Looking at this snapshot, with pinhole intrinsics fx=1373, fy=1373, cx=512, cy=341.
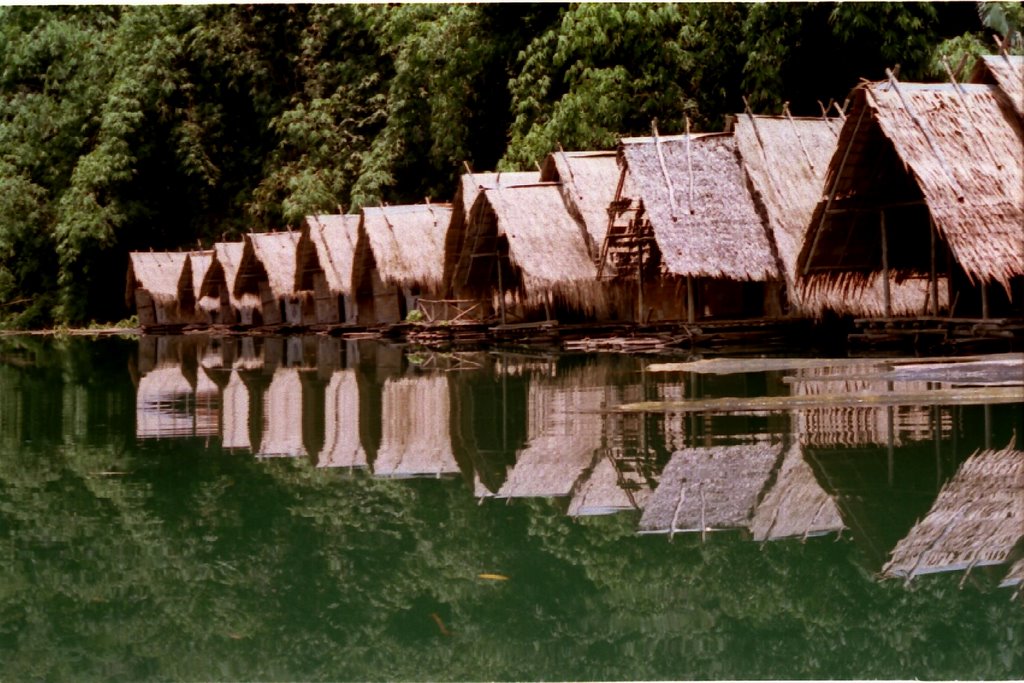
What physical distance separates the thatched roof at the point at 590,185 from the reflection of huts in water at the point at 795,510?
1143 centimetres

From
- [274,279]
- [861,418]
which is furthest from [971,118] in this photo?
[274,279]

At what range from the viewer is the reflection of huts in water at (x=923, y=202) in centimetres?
1056

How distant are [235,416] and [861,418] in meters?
4.06

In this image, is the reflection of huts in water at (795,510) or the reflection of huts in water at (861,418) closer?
the reflection of huts in water at (795,510)

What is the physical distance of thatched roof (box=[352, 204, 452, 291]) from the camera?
853 inches

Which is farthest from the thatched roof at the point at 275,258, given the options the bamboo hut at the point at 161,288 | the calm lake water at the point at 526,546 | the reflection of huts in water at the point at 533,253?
the calm lake water at the point at 526,546

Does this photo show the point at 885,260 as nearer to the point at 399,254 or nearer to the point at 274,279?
the point at 399,254

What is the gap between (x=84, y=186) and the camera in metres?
32.9

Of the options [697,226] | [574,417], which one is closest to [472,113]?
[697,226]

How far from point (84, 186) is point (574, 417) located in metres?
27.7

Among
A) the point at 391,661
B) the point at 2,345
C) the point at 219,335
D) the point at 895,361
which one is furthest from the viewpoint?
the point at 219,335

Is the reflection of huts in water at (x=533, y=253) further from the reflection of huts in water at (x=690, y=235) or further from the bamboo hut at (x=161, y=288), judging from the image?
the bamboo hut at (x=161, y=288)

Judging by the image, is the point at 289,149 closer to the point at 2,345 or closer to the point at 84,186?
the point at 84,186

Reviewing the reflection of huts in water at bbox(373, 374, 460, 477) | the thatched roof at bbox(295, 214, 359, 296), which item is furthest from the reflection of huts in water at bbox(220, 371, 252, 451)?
the thatched roof at bbox(295, 214, 359, 296)
